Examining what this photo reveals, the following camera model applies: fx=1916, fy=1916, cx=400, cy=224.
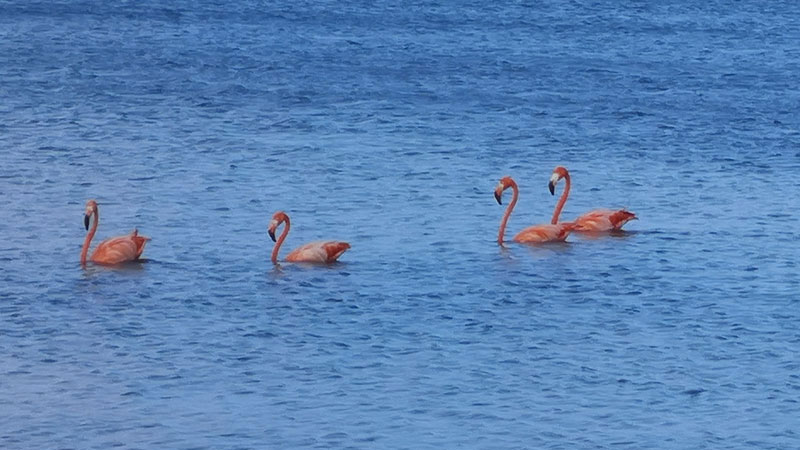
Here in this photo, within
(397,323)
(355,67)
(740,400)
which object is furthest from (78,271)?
(355,67)

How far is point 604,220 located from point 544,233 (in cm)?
102

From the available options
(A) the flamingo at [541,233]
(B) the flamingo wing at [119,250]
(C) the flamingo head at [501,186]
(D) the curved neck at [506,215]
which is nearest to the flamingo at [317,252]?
(B) the flamingo wing at [119,250]

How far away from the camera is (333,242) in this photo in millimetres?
26328

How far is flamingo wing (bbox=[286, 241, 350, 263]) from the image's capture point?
2630cm

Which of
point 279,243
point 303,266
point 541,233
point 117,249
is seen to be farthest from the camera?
point 541,233

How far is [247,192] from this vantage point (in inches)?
1229

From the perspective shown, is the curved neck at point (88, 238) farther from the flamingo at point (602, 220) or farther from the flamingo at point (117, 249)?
the flamingo at point (602, 220)

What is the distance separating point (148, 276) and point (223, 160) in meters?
8.44

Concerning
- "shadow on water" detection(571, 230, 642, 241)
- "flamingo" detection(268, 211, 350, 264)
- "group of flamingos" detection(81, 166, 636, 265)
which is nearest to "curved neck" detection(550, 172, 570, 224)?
"group of flamingos" detection(81, 166, 636, 265)

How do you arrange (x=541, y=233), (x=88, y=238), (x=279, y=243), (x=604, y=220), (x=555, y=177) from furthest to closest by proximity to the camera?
1. (x=555, y=177)
2. (x=604, y=220)
3. (x=541, y=233)
4. (x=279, y=243)
5. (x=88, y=238)

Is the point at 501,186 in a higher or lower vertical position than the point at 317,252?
higher

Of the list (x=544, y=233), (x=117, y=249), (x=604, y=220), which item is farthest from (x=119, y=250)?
(x=604, y=220)

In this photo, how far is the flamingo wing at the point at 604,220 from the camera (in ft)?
93.1

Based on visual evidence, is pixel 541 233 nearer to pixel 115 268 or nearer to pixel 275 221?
pixel 275 221
